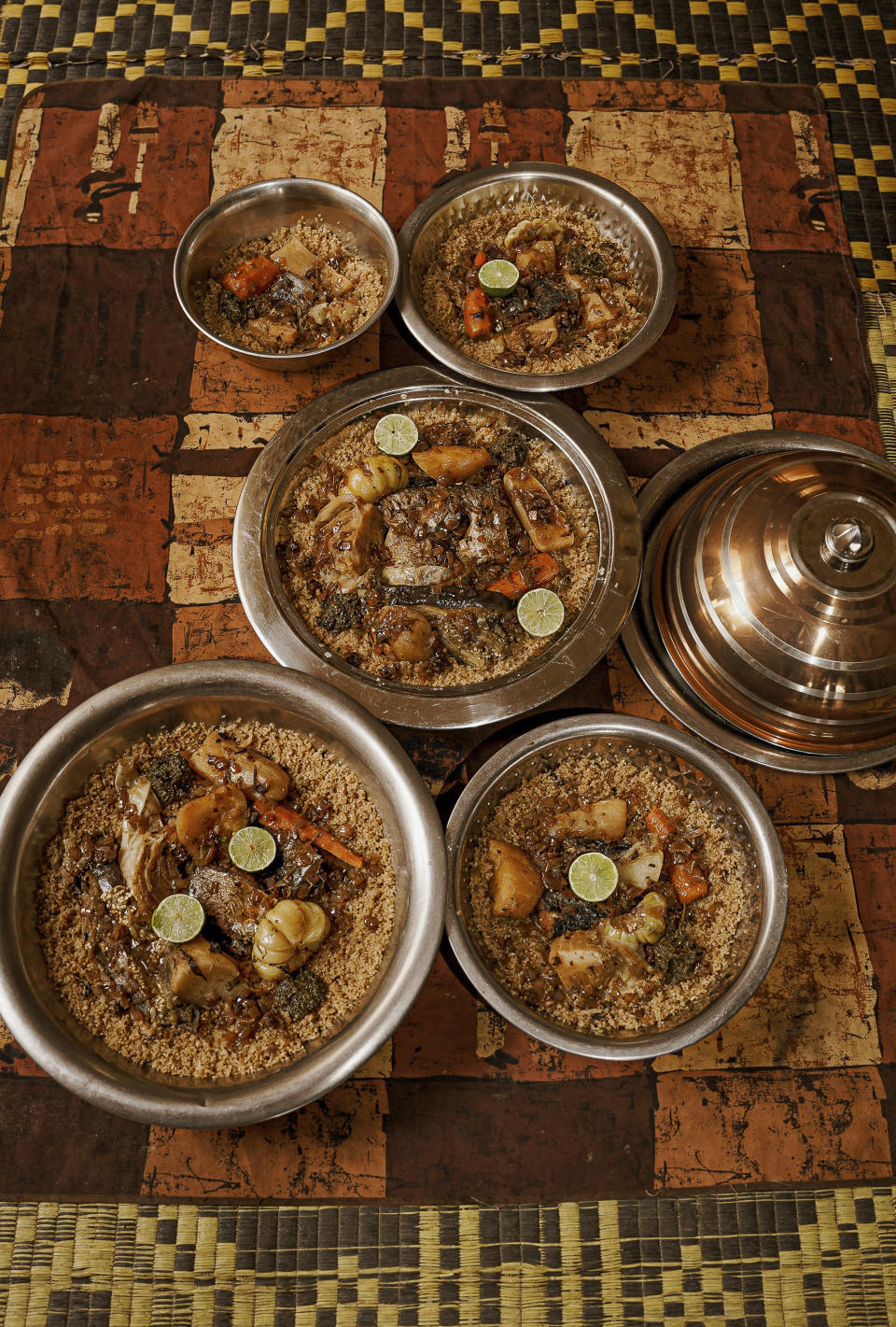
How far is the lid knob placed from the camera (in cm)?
240

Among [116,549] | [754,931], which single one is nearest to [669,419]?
[754,931]

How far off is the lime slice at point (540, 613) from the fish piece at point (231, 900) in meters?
1.11

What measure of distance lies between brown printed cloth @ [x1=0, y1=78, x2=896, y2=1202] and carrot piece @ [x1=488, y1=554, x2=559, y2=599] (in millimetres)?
360

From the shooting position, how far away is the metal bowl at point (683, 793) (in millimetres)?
2242

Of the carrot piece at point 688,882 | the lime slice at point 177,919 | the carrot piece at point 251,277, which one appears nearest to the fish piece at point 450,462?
the carrot piece at point 251,277

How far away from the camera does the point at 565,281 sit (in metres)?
3.21

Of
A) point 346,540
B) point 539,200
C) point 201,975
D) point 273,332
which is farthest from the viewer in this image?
point 539,200

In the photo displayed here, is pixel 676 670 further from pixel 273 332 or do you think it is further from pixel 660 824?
pixel 273 332

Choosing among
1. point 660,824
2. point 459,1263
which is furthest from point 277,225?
point 459,1263

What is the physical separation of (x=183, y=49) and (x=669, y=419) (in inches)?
103

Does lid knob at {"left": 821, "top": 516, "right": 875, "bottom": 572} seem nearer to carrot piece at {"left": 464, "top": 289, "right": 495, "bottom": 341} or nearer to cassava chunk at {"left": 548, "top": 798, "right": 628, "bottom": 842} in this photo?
cassava chunk at {"left": 548, "top": 798, "right": 628, "bottom": 842}

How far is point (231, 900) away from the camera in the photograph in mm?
2326

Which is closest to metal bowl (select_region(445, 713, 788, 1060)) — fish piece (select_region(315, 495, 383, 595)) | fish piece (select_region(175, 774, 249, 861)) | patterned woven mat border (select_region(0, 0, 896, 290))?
fish piece (select_region(175, 774, 249, 861))

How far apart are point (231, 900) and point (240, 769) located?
14.1 inches
